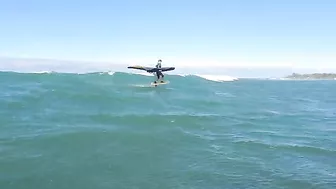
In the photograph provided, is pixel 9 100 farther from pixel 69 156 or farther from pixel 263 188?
pixel 263 188

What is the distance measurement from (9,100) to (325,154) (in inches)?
747

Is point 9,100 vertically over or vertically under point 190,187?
over

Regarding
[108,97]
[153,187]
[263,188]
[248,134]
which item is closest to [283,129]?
[248,134]

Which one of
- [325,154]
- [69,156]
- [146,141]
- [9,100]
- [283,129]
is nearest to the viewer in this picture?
[69,156]

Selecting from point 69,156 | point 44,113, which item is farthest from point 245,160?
point 44,113

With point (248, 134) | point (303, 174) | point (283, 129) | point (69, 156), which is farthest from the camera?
point (283, 129)

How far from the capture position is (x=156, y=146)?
15.0 meters

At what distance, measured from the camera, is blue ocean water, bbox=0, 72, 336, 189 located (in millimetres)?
10961

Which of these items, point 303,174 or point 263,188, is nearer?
point 263,188

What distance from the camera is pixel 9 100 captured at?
2452cm

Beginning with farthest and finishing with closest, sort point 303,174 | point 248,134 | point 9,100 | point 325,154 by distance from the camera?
1. point 9,100
2. point 248,134
3. point 325,154
4. point 303,174

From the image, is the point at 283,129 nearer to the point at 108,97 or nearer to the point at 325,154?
the point at 325,154

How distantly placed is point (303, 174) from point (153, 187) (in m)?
4.72

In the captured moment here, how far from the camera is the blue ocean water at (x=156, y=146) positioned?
1096cm
